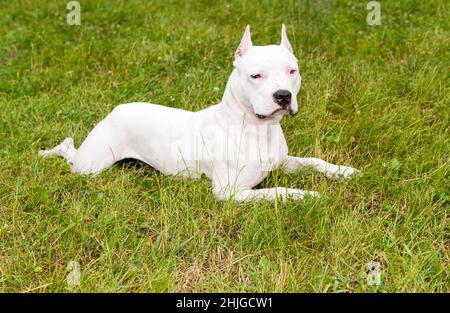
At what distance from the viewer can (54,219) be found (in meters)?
3.62

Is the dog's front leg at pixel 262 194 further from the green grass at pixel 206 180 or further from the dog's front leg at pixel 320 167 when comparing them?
the dog's front leg at pixel 320 167

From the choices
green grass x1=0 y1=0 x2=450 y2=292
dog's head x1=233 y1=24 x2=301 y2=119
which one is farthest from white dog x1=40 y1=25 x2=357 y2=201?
green grass x1=0 y1=0 x2=450 y2=292

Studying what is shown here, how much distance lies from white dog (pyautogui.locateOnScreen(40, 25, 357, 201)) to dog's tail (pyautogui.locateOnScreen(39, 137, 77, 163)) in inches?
0.9

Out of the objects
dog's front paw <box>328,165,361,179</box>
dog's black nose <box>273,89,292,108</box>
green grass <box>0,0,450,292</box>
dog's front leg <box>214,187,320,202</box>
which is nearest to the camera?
green grass <box>0,0,450,292</box>

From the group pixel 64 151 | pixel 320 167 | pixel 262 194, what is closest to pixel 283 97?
pixel 262 194

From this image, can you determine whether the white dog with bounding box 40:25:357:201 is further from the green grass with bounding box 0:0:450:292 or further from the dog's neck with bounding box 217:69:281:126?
the green grass with bounding box 0:0:450:292

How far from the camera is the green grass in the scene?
317 cm

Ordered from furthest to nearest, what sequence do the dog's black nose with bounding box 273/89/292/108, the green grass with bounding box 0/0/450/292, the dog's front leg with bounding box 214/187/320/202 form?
the dog's front leg with bounding box 214/187/320/202 → the dog's black nose with bounding box 273/89/292/108 → the green grass with bounding box 0/0/450/292

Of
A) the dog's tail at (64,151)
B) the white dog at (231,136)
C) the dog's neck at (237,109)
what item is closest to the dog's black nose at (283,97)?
the white dog at (231,136)

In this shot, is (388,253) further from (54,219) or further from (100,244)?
(54,219)

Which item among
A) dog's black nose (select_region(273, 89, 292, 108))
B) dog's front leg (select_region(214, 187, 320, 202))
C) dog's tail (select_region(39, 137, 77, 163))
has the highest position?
dog's black nose (select_region(273, 89, 292, 108))

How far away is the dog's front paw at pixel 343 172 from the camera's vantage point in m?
3.93

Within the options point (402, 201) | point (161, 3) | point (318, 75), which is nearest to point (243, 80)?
point (402, 201)
